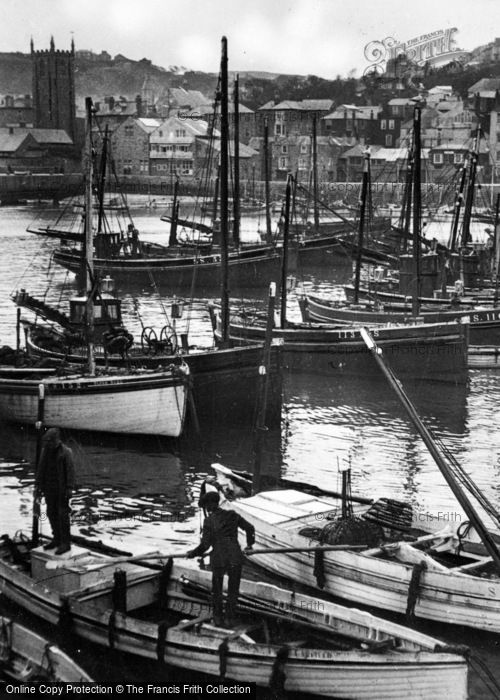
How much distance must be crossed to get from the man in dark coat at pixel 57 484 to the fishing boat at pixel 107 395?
9.74 metres

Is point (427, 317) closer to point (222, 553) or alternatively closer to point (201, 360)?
point (201, 360)

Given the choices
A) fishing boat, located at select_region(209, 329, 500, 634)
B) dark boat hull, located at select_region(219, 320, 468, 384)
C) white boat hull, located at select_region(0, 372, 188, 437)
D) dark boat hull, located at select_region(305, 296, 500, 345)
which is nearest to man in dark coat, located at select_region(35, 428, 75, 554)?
fishing boat, located at select_region(209, 329, 500, 634)

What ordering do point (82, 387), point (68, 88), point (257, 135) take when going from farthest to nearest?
point (68, 88) → point (257, 135) → point (82, 387)

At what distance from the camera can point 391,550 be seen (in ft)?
50.2

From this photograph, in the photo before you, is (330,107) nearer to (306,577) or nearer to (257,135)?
(257,135)

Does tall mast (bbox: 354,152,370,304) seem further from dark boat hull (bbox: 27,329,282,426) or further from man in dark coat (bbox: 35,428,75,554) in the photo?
man in dark coat (bbox: 35,428,75,554)

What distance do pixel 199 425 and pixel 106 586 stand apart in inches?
533

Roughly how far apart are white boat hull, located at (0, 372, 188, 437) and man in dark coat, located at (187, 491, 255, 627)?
11671 mm

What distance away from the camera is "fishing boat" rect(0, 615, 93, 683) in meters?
12.0

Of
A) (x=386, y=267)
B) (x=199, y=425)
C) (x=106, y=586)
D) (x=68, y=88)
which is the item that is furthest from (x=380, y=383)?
(x=68, y=88)

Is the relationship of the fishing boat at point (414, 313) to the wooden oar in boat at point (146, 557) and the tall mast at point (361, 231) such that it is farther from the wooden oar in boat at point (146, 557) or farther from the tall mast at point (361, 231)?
the wooden oar in boat at point (146, 557)

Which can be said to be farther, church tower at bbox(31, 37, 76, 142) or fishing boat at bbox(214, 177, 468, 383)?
church tower at bbox(31, 37, 76, 142)

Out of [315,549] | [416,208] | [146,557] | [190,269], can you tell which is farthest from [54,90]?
[315,549]

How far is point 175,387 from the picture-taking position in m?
25.3
